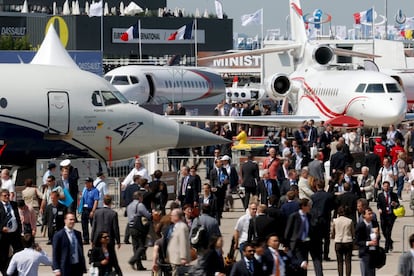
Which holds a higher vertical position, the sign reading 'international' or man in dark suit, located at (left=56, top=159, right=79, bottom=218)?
the sign reading 'international'

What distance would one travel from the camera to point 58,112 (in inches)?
1125

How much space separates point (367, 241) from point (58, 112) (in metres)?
11.0

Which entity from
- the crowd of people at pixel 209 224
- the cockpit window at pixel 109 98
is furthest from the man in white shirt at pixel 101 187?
the cockpit window at pixel 109 98

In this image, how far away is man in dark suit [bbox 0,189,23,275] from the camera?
19.8 metres

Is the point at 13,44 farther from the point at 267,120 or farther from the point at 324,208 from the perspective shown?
the point at 324,208

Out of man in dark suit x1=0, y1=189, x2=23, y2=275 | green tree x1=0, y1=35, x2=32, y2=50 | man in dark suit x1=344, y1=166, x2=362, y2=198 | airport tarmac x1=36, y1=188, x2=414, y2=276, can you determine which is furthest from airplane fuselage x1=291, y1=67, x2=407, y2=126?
green tree x1=0, y1=35, x2=32, y2=50

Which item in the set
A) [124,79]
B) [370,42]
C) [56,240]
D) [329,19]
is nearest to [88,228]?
[56,240]

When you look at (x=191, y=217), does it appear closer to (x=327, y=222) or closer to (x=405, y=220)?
(x=327, y=222)

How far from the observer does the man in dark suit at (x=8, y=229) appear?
1984 centimetres

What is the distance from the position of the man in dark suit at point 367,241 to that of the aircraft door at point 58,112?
10529mm

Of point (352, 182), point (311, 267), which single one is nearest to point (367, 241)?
point (311, 267)

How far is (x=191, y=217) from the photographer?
1955 cm

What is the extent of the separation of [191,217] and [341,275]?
2499 mm

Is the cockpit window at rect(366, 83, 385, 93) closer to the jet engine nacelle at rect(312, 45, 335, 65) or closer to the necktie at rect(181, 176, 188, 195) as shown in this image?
the jet engine nacelle at rect(312, 45, 335, 65)
